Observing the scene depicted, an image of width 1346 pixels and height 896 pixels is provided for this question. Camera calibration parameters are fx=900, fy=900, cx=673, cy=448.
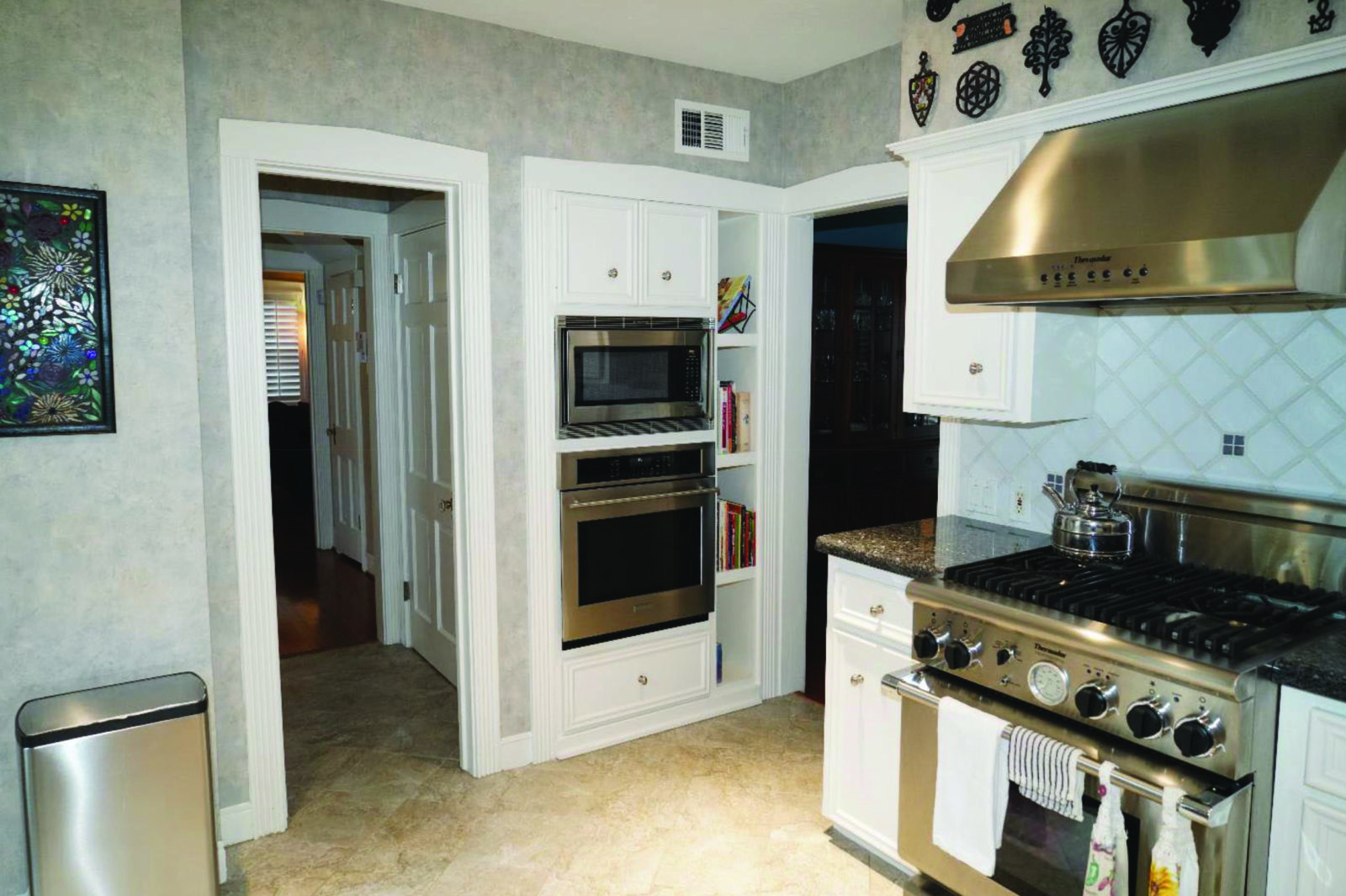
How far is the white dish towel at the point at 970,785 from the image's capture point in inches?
82.4

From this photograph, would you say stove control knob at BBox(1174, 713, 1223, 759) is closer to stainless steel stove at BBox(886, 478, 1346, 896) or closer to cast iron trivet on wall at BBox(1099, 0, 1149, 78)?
stainless steel stove at BBox(886, 478, 1346, 896)

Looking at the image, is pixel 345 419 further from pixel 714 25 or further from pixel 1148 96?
pixel 1148 96

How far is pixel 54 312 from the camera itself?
7.68 feet

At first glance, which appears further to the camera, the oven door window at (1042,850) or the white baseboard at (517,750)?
the white baseboard at (517,750)

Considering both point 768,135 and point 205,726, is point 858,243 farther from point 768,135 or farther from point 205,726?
point 205,726

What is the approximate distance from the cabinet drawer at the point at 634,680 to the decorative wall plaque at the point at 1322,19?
2784 millimetres

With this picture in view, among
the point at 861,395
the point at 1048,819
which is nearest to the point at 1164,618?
the point at 1048,819

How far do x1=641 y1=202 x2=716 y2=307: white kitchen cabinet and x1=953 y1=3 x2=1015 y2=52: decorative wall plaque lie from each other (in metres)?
1.20

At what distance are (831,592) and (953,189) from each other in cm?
126

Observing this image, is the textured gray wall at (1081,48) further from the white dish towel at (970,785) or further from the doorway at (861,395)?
the doorway at (861,395)

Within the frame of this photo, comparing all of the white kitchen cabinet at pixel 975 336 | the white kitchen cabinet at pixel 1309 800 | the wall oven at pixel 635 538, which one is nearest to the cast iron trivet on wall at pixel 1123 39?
the white kitchen cabinet at pixel 975 336

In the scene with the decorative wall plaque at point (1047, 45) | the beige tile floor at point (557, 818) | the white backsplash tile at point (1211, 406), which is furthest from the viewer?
the beige tile floor at point (557, 818)

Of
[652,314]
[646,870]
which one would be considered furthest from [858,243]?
[646,870]

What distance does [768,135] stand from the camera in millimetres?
3781
